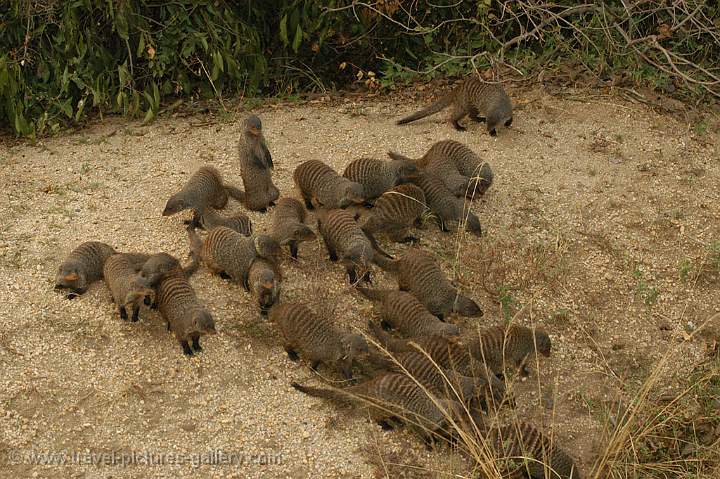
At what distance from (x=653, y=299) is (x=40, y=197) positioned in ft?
13.9

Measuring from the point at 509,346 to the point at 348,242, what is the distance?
1179 mm

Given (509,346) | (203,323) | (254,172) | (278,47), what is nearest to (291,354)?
(203,323)

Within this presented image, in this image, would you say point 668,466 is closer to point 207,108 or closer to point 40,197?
point 40,197

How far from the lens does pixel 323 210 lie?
6.00m

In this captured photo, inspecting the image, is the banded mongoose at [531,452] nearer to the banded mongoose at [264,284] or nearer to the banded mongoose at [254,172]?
the banded mongoose at [264,284]

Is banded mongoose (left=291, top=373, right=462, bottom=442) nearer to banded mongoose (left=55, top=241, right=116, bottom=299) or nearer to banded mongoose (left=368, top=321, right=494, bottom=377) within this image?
banded mongoose (left=368, top=321, right=494, bottom=377)

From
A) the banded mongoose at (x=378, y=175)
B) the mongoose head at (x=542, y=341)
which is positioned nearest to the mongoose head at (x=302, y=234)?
the banded mongoose at (x=378, y=175)

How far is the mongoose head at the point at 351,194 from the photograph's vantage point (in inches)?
229

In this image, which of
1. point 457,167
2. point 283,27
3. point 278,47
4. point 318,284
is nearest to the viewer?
point 318,284

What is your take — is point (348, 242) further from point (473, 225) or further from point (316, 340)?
point (473, 225)

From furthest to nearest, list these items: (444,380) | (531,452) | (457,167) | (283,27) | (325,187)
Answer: (283,27), (457,167), (325,187), (444,380), (531,452)

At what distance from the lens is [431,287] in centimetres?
521

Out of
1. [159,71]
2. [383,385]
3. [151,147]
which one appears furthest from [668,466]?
[159,71]

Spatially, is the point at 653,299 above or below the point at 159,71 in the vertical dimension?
below
